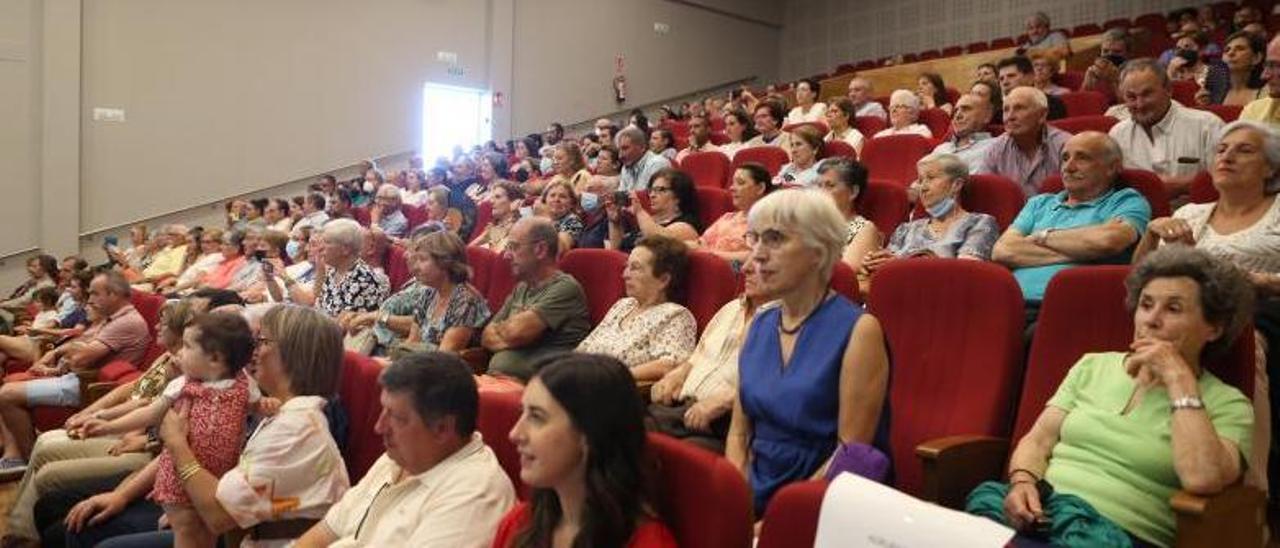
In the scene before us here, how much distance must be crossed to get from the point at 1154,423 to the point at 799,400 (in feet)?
1.51

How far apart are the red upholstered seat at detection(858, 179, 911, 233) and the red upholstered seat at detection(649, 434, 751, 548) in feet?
5.64

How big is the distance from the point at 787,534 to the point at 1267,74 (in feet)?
7.82

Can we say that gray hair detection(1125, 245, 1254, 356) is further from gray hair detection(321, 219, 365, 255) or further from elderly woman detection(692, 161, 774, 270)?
gray hair detection(321, 219, 365, 255)

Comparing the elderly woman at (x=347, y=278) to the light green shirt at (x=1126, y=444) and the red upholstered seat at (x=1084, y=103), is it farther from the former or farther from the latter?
the red upholstered seat at (x=1084, y=103)

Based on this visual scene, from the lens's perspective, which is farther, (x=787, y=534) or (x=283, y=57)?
(x=283, y=57)

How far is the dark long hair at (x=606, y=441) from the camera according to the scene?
0.99 metres

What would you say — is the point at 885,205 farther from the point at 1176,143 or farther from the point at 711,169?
the point at 711,169

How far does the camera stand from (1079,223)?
202 cm

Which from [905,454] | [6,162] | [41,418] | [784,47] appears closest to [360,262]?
[41,418]

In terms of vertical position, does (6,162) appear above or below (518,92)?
below

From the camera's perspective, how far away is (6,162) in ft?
20.2

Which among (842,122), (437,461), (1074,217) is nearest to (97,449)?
(437,461)

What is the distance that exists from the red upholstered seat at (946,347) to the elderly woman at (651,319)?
0.48 m

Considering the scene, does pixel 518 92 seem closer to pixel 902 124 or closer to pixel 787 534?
pixel 902 124
